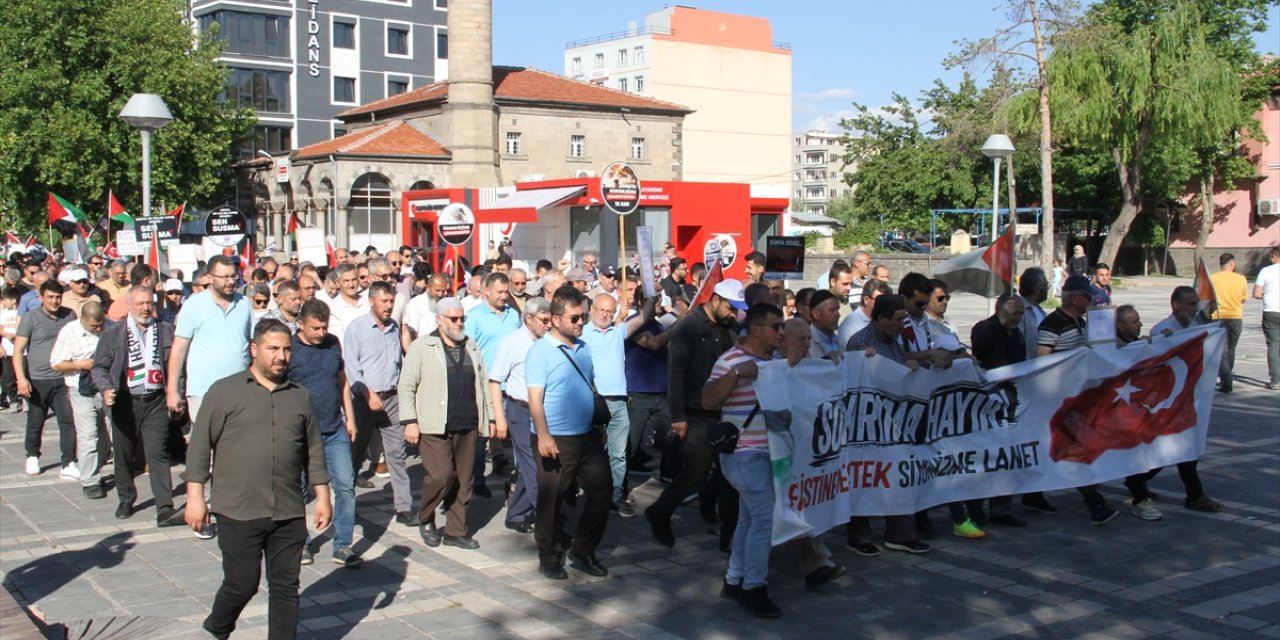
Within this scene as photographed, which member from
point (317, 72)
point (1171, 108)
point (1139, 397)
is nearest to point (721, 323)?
point (1139, 397)

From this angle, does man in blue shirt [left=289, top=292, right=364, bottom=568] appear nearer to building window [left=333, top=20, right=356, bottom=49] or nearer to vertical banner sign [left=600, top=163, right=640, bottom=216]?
vertical banner sign [left=600, top=163, right=640, bottom=216]

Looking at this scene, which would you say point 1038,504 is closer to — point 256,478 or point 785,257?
point 256,478

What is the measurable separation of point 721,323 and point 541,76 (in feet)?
163

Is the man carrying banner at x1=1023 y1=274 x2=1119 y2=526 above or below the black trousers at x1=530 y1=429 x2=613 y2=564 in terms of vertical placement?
above

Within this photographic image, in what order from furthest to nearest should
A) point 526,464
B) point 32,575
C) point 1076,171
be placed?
point 1076,171 < point 526,464 < point 32,575

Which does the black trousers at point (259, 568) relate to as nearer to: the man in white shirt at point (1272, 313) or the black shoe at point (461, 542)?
the black shoe at point (461, 542)

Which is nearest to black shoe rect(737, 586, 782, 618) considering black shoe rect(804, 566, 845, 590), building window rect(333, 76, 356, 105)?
black shoe rect(804, 566, 845, 590)

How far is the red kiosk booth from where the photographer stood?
34156 millimetres

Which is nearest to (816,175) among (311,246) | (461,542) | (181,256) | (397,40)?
(397,40)

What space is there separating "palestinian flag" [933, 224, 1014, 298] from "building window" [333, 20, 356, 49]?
63923 millimetres

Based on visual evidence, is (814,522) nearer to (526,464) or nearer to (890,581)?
(890,581)

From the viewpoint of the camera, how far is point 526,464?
28.5ft

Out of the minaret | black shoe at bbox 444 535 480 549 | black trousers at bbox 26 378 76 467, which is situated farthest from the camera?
the minaret

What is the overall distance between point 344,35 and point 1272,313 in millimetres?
63591
